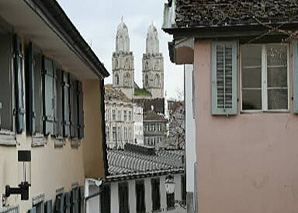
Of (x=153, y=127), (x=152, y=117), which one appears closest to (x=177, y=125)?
(x=153, y=127)

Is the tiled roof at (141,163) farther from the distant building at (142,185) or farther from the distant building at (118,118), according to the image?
the distant building at (118,118)

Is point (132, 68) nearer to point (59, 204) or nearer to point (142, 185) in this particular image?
point (142, 185)

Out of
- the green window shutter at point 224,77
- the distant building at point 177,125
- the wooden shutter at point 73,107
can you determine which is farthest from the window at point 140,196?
the distant building at point 177,125

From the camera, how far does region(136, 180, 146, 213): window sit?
23359 mm

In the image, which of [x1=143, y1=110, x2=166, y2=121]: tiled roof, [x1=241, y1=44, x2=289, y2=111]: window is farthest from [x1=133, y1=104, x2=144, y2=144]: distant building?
[x1=241, y1=44, x2=289, y2=111]: window

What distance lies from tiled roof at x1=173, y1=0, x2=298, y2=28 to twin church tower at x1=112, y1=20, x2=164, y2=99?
143130mm

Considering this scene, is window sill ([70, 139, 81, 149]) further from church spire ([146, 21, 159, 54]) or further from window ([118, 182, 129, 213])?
church spire ([146, 21, 159, 54])

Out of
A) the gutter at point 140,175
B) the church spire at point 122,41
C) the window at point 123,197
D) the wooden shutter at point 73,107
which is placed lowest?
the window at point 123,197

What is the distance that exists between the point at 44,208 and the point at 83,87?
5086 millimetres

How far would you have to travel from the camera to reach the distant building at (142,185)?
21.3 meters

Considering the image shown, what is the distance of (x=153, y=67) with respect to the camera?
17312cm

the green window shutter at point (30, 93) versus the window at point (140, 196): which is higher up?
the green window shutter at point (30, 93)

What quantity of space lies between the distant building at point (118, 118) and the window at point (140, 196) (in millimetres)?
81636

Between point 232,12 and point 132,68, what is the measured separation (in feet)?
507
